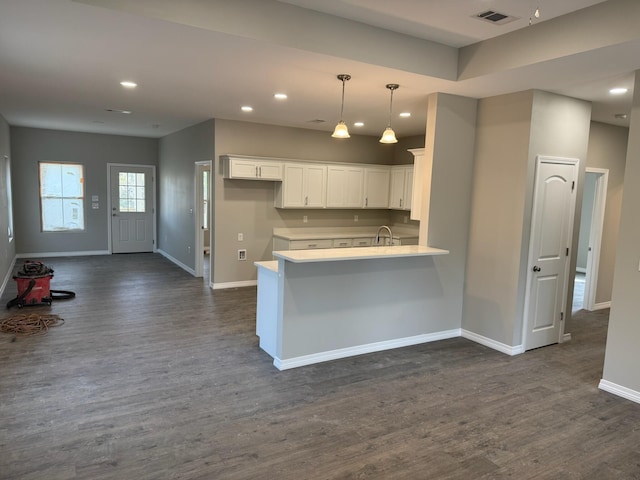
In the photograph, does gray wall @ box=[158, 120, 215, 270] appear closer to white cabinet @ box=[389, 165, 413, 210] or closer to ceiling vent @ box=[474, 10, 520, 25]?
white cabinet @ box=[389, 165, 413, 210]

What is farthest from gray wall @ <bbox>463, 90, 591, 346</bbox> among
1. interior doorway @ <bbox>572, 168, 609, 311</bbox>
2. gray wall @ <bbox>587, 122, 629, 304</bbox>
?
interior doorway @ <bbox>572, 168, 609, 311</bbox>

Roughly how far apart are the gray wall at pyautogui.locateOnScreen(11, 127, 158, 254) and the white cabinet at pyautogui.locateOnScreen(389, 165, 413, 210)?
5710mm

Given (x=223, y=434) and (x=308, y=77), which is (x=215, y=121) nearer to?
(x=308, y=77)

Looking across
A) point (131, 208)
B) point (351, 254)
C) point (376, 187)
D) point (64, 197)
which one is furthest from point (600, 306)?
point (64, 197)

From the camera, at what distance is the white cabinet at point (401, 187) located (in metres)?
7.37

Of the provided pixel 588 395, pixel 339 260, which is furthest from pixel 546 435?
pixel 339 260

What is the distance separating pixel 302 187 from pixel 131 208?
16.4 feet

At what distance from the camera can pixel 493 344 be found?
4594mm

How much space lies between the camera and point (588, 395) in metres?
3.56

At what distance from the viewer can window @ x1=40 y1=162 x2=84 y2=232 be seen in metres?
9.05

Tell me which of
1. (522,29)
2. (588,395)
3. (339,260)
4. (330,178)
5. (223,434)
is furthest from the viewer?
(330,178)

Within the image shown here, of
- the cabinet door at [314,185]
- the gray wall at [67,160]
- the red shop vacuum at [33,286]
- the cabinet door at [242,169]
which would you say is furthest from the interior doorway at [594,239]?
the gray wall at [67,160]

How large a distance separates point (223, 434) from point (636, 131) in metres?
3.87

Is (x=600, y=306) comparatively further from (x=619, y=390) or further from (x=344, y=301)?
(x=344, y=301)
